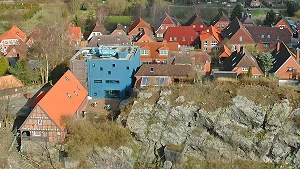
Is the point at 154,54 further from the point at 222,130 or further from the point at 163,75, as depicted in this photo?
the point at 222,130

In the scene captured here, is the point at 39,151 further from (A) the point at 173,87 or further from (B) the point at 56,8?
(B) the point at 56,8

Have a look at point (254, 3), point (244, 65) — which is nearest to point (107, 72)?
point (244, 65)

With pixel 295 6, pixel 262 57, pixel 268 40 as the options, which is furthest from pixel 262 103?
pixel 295 6

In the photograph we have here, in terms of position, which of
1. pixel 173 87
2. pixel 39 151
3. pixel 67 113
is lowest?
pixel 39 151

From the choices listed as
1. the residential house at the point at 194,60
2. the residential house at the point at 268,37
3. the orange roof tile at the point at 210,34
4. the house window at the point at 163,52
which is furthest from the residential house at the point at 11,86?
the residential house at the point at 268,37

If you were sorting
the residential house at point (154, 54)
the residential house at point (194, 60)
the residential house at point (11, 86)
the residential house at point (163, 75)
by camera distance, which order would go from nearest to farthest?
1. the residential house at point (163, 75)
2. the residential house at point (11, 86)
3. the residential house at point (194, 60)
4. the residential house at point (154, 54)

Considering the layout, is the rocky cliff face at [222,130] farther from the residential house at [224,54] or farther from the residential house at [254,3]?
the residential house at [254,3]

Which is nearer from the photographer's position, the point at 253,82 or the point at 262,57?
the point at 253,82

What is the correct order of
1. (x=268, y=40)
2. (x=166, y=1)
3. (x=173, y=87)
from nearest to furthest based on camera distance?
(x=173, y=87) → (x=268, y=40) → (x=166, y=1)
